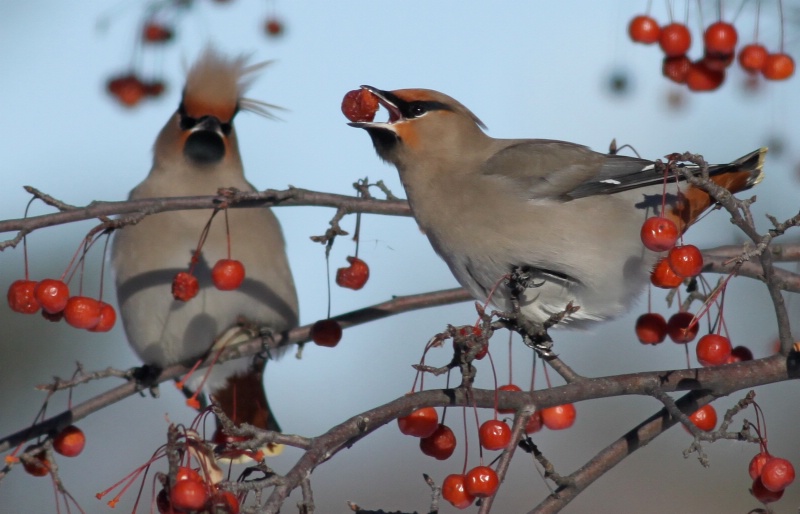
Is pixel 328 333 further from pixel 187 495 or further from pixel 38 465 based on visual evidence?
pixel 187 495

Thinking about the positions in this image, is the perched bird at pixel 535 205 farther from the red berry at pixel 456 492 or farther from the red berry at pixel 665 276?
the red berry at pixel 456 492

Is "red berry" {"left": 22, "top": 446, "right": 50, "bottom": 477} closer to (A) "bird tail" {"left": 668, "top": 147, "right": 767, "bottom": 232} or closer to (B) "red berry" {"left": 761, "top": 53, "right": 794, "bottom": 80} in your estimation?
(A) "bird tail" {"left": 668, "top": 147, "right": 767, "bottom": 232}

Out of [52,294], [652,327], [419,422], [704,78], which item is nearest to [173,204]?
[52,294]

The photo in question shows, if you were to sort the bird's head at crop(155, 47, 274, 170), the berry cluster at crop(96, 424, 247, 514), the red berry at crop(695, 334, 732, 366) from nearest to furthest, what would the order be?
the berry cluster at crop(96, 424, 247, 514) → the red berry at crop(695, 334, 732, 366) → the bird's head at crop(155, 47, 274, 170)

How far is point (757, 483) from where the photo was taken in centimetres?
243

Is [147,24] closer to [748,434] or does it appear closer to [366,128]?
[366,128]

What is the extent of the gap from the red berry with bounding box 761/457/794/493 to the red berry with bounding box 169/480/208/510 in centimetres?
122

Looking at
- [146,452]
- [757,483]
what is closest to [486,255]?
[757,483]

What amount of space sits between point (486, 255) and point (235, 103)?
1671 mm

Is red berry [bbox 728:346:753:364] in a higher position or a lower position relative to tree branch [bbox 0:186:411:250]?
lower

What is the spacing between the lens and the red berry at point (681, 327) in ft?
9.46

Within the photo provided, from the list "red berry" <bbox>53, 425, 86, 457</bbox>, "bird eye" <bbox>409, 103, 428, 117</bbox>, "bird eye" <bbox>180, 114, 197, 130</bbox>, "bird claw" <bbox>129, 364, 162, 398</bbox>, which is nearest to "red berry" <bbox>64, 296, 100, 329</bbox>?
"red berry" <bbox>53, 425, 86, 457</bbox>

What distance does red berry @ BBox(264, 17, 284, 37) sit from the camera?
4.20m

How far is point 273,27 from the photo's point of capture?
4199mm
